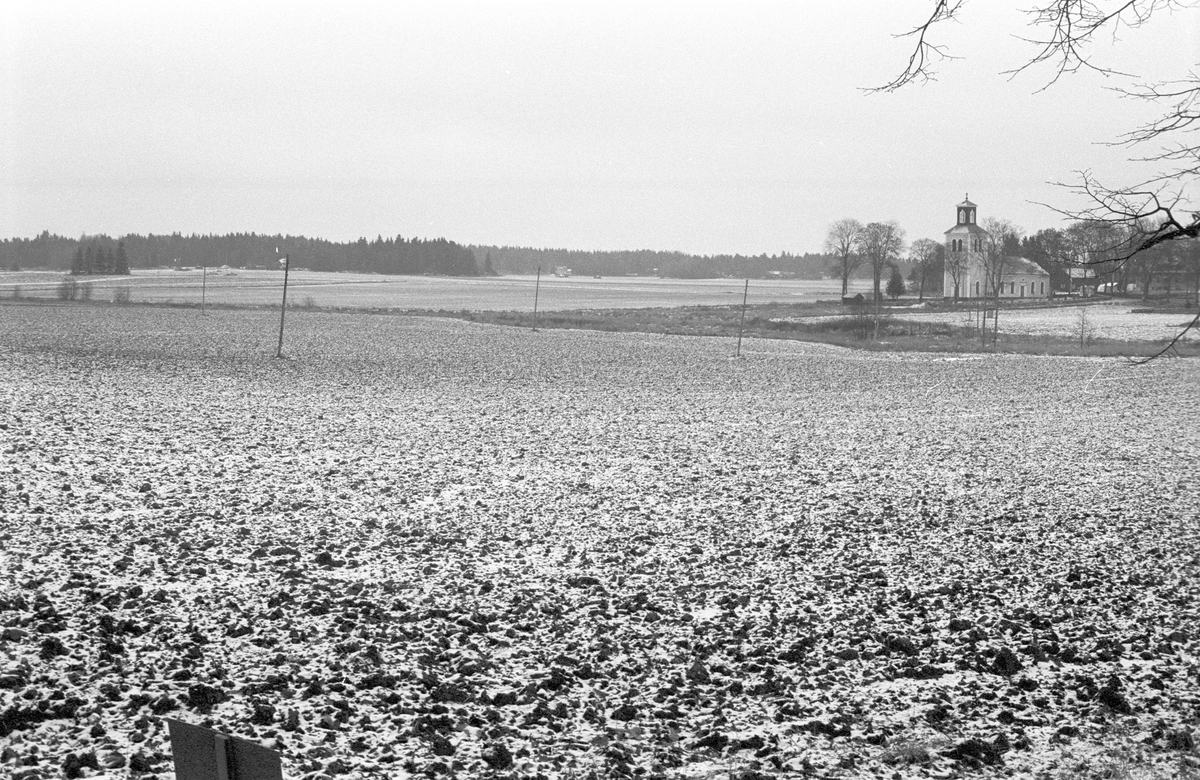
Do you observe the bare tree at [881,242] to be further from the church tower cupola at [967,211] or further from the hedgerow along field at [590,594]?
the hedgerow along field at [590,594]

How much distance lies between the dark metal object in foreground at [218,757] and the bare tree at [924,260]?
107 meters

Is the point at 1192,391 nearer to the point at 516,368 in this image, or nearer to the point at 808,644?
the point at 516,368

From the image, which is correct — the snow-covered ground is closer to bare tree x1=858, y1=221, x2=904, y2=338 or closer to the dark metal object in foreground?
bare tree x1=858, y1=221, x2=904, y2=338

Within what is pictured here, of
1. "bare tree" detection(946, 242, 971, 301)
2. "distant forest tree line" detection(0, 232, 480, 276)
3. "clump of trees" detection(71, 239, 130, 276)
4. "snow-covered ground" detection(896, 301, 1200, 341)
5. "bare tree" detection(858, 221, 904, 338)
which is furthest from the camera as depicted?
"distant forest tree line" detection(0, 232, 480, 276)

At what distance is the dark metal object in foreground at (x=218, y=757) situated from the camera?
3170mm

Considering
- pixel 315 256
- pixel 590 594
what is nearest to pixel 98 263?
pixel 315 256

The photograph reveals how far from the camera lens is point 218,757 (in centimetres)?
322

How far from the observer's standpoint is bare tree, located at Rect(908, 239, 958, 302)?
113 m

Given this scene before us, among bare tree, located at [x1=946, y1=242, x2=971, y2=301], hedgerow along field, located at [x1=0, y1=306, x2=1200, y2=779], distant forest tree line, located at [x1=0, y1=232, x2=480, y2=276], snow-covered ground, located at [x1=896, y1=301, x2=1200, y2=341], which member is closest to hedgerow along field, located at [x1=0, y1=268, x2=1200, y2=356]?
snow-covered ground, located at [x1=896, y1=301, x2=1200, y2=341]

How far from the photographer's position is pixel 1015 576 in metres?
9.53

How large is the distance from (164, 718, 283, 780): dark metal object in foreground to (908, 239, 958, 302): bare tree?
351 feet

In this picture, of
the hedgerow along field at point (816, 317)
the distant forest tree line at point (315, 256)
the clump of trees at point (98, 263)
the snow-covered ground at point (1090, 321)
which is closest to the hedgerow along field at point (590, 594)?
the hedgerow along field at point (816, 317)

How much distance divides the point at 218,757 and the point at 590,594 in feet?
18.7

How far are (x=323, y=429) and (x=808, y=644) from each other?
12151 millimetres
